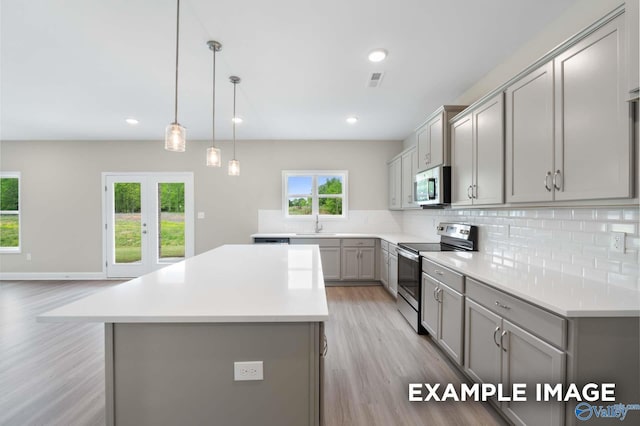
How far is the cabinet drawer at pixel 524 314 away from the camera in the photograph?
1206mm

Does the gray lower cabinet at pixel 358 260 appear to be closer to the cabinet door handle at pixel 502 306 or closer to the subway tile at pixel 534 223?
the subway tile at pixel 534 223

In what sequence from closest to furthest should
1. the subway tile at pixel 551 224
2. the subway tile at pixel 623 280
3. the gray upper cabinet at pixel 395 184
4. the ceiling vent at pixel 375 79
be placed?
the subway tile at pixel 623 280
the subway tile at pixel 551 224
the ceiling vent at pixel 375 79
the gray upper cabinet at pixel 395 184

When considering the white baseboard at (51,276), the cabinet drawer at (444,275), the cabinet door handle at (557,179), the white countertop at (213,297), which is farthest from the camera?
the white baseboard at (51,276)

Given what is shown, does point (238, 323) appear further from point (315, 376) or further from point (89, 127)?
point (89, 127)

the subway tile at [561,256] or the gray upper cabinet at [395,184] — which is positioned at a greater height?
the gray upper cabinet at [395,184]

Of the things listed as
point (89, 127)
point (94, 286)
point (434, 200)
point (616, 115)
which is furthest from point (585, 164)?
point (94, 286)

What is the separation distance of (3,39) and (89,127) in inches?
98.9

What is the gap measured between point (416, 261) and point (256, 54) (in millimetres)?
2474

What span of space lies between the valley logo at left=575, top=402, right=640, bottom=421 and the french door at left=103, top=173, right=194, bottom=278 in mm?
5363

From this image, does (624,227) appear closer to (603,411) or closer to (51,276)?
(603,411)

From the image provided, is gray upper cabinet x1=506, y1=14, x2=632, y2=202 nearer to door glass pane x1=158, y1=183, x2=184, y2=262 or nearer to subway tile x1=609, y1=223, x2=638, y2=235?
subway tile x1=609, y1=223, x2=638, y2=235

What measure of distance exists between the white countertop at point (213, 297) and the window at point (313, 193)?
3.18 metres

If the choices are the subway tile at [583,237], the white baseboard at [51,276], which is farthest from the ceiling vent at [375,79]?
the white baseboard at [51,276]

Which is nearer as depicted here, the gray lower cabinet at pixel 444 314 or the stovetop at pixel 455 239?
the gray lower cabinet at pixel 444 314
